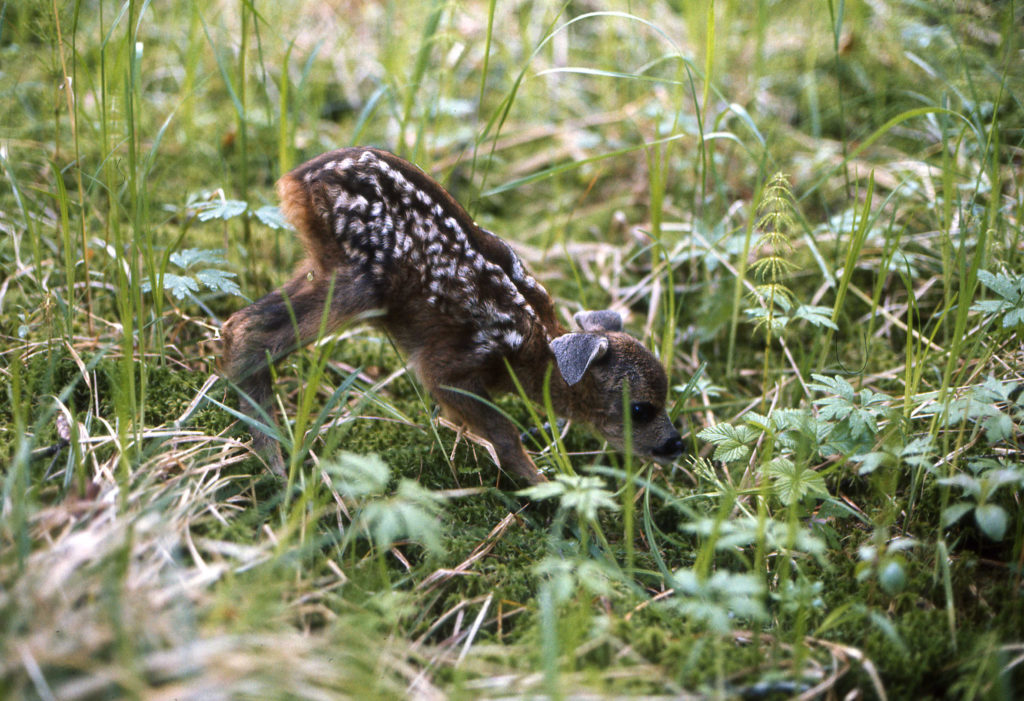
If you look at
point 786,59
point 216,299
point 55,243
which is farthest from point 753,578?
point 786,59

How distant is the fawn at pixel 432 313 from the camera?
390 centimetres

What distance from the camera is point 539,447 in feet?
13.3

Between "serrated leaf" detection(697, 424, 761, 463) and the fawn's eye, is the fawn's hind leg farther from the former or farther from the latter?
"serrated leaf" detection(697, 424, 761, 463)

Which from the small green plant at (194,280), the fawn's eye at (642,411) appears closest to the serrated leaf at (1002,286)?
the fawn's eye at (642,411)

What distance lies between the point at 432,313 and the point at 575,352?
784mm

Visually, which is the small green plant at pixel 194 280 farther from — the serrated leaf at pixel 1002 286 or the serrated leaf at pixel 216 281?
the serrated leaf at pixel 1002 286

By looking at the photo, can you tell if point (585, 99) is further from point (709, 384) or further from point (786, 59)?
point (709, 384)

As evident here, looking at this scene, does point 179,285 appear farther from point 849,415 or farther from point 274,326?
point 849,415

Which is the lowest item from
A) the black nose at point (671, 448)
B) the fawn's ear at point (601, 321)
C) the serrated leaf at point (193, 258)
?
the black nose at point (671, 448)

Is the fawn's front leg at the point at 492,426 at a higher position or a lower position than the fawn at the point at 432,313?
lower

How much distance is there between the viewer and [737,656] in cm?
274

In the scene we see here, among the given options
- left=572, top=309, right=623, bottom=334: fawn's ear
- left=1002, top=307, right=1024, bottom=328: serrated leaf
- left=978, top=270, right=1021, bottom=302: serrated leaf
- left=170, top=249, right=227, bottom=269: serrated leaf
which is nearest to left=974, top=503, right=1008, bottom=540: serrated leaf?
left=1002, top=307, right=1024, bottom=328: serrated leaf

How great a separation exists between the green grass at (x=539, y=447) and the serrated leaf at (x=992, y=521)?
0.02 metres

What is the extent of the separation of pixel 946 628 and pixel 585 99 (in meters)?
5.58
